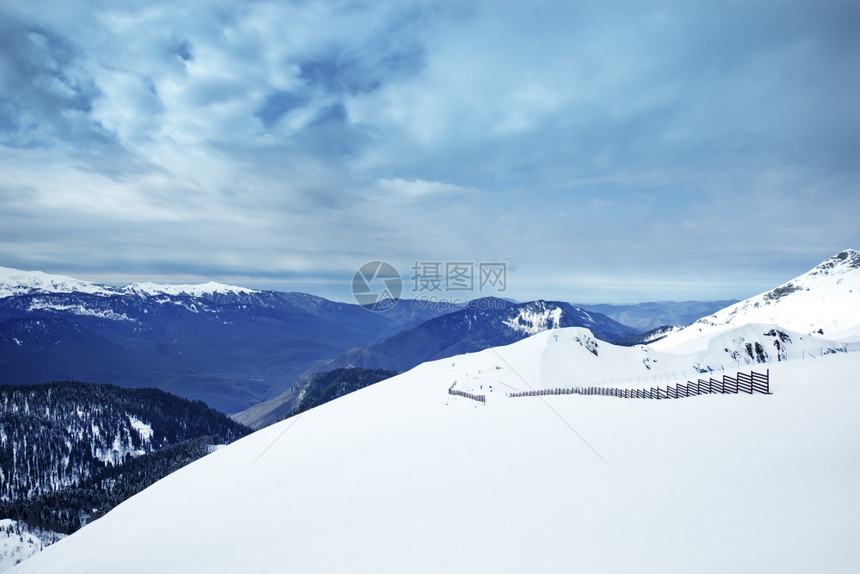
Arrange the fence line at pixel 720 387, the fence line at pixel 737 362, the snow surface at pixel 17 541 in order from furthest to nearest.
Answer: the snow surface at pixel 17 541
the fence line at pixel 737 362
the fence line at pixel 720 387

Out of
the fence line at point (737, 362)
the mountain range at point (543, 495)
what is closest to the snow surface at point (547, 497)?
the mountain range at point (543, 495)

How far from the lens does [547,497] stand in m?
11.8

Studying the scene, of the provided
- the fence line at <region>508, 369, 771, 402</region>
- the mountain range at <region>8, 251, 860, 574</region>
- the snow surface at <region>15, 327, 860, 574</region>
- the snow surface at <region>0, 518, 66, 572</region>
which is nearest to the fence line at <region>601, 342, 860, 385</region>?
the fence line at <region>508, 369, 771, 402</region>

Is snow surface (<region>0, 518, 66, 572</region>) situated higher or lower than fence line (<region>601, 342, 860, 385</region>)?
lower

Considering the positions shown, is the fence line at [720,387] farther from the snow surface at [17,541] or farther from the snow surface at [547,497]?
the snow surface at [17,541]

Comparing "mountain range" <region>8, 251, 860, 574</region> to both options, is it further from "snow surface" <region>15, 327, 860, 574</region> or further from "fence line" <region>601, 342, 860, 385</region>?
"fence line" <region>601, 342, 860, 385</region>

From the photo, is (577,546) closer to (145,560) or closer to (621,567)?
(621,567)

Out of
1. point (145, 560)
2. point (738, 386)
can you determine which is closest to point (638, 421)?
point (738, 386)

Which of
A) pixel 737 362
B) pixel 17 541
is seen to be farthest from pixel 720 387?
pixel 17 541

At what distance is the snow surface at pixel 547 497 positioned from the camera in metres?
7.68

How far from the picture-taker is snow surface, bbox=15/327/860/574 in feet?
25.2

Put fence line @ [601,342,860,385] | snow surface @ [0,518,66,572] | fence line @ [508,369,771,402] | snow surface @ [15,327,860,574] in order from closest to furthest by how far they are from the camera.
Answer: snow surface @ [15,327,860,574] < fence line @ [508,369,771,402] < fence line @ [601,342,860,385] < snow surface @ [0,518,66,572]

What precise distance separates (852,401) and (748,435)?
4.80 metres

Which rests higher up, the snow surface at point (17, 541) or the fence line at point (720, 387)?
the fence line at point (720, 387)
